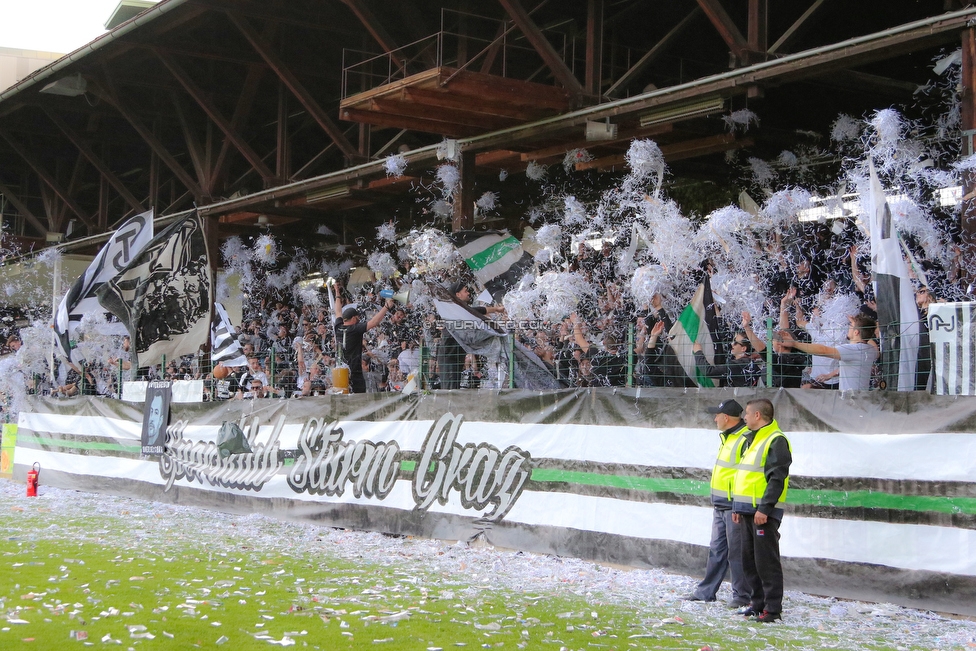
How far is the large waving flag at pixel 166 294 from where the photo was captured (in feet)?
52.3

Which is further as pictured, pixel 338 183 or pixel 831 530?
pixel 338 183

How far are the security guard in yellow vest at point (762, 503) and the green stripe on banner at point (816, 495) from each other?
0.83m

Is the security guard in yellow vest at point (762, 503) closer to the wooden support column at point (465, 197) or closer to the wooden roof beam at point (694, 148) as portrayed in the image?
the wooden roof beam at point (694, 148)

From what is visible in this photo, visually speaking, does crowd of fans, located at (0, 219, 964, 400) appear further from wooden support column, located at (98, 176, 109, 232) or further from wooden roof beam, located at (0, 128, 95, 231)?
wooden roof beam, located at (0, 128, 95, 231)

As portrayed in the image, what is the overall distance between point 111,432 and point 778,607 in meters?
13.2

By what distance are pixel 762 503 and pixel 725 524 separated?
0.74 meters

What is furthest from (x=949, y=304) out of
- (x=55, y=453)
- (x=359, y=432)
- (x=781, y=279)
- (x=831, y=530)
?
(x=55, y=453)

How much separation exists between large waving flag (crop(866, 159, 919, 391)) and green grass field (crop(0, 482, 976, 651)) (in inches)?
77.0

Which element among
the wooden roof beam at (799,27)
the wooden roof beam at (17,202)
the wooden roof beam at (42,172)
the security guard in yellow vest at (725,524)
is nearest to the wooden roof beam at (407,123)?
the wooden roof beam at (799,27)

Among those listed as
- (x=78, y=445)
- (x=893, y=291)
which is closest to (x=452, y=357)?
(x=893, y=291)

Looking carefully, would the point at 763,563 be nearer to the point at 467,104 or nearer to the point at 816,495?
the point at 816,495

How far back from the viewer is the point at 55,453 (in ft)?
63.5

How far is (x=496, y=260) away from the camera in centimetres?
1351

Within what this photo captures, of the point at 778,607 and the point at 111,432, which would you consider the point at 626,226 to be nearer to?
the point at 778,607
